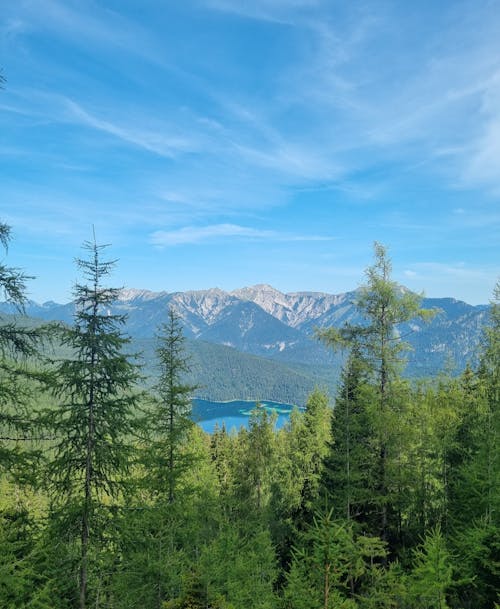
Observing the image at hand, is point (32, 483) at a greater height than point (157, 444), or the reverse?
point (32, 483)

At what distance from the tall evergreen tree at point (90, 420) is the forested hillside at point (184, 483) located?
0.05 m

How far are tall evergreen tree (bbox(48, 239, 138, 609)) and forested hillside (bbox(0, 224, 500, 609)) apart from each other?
5 centimetres

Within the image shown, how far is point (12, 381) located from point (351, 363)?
42.9 ft

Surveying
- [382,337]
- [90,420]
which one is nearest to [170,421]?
[90,420]

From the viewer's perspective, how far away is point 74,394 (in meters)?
→ 11.5

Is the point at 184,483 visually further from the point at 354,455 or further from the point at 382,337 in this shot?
the point at 382,337

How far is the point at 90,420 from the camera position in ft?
37.4

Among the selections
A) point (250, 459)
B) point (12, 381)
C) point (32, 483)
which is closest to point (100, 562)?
point (32, 483)

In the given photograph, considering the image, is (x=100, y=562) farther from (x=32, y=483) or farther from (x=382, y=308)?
(x=382, y=308)

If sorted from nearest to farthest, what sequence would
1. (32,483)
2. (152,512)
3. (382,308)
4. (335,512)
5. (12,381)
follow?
Answer: (12,381), (32,483), (152,512), (382,308), (335,512)

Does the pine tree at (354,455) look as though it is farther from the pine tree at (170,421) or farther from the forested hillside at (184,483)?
the pine tree at (170,421)

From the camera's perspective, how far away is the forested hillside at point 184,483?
9594mm

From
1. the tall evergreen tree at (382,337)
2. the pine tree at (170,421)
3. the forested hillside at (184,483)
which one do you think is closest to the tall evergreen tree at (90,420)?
the forested hillside at (184,483)

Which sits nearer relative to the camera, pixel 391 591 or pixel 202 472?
pixel 391 591
